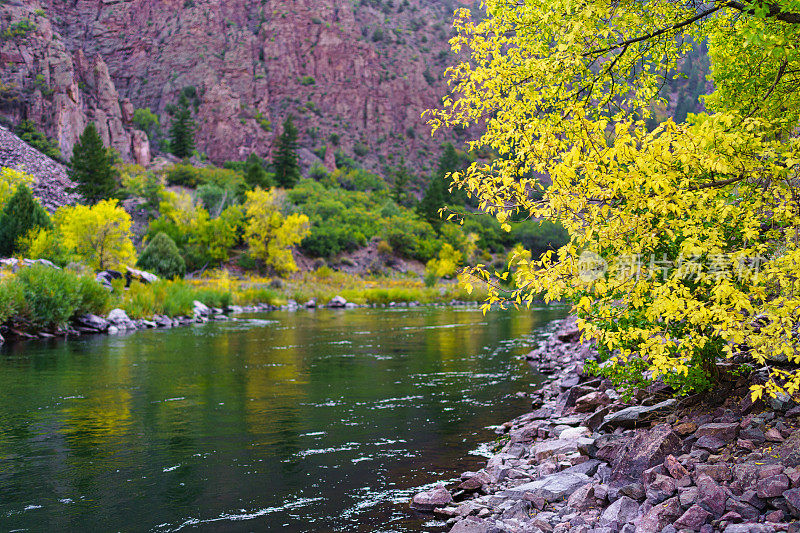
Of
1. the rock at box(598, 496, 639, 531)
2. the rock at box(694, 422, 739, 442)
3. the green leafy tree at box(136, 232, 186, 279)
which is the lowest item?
the rock at box(598, 496, 639, 531)

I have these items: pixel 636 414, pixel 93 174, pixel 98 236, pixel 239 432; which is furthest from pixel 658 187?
pixel 93 174

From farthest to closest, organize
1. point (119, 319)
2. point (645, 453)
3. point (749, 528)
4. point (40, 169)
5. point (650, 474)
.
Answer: point (40, 169) → point (119, 319) → point (645, 453) → point (650, 474) → point (749, 528)

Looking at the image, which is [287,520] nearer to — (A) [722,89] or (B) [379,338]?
(A) [722,89]

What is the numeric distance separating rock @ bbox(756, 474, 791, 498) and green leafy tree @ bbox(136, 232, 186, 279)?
167ft

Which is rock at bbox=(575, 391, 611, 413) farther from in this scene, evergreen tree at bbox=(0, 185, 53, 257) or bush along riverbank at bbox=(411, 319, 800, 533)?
evergreen tree at bbox=(0, 185, 53, 257)

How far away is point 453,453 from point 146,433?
5604mm

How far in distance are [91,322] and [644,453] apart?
27816 millimetres

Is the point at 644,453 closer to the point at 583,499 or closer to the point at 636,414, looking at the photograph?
the point at 583,499

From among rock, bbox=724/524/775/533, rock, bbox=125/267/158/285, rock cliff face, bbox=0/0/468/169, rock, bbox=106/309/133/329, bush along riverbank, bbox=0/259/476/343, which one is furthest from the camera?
rock cliff face, bbox=0/0/468/169

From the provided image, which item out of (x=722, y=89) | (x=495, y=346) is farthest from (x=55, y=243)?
(x=722, y=89)

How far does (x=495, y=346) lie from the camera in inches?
910

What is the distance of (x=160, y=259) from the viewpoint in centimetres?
5059

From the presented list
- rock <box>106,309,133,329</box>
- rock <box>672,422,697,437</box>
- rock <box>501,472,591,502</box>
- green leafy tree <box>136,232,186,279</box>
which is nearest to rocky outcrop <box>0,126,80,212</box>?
green leafy tree <box>136,232,186,279</box>

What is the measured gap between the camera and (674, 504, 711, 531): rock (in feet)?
16.1
